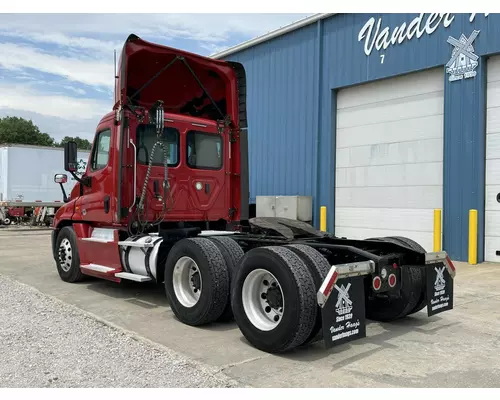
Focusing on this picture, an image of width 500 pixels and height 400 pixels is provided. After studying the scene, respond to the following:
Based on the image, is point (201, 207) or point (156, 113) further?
point (201, 207)

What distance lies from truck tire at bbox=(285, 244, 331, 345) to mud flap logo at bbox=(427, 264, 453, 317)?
1.37m

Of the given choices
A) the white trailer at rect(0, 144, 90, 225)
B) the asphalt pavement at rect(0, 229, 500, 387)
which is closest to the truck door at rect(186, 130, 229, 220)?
the asphalt pavement at rect(0, 229, 500, 387)

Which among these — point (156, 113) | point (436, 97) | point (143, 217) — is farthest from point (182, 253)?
point (436, 97)

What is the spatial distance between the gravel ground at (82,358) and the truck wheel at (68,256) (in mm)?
2010

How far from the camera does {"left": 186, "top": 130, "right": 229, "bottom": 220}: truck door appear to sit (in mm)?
7684

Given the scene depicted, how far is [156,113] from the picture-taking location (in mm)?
6805

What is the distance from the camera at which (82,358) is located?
4.37m

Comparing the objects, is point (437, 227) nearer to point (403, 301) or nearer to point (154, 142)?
point (403, 301)

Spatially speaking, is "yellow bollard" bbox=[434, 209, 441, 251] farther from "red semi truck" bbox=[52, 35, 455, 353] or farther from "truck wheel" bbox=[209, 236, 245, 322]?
"truck wheel" bbox=[209, 236, 245, 322]

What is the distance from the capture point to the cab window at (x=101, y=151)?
736cm

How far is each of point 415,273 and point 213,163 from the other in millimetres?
3717

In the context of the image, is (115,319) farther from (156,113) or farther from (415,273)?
(415,273)

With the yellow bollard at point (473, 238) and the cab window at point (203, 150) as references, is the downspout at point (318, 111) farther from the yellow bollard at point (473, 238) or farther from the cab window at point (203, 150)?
the cab window at point (203, 150)

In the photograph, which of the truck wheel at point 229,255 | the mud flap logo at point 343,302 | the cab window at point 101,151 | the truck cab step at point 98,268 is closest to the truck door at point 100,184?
the cab window at point 101,151
